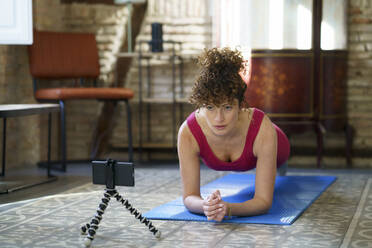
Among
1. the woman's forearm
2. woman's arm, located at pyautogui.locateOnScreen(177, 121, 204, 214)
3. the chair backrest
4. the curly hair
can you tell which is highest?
the chair backrest

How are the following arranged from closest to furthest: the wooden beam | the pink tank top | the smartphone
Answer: the smartphone < the pink tank top < the wooden beam

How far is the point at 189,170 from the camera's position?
3.00 meters

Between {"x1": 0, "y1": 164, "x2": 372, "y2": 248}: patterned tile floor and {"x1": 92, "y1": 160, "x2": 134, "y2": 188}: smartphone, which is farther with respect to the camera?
{"x1": 0, "y1": 164, "x2": 372, "y2": 248}: patterned tile floor

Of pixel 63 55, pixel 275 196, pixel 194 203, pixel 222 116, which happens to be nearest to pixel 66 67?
pixel 63 55

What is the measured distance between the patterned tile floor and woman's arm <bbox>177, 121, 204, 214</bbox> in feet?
0.42

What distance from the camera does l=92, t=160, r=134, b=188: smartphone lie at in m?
2.40

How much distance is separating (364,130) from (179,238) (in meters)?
3.25

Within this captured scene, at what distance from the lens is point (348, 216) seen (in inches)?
120

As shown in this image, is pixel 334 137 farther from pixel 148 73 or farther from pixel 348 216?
pixel 348 216

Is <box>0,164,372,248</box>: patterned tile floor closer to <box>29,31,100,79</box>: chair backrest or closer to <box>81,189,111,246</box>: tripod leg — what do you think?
<box>81,189,111,246</box>: tripod leg

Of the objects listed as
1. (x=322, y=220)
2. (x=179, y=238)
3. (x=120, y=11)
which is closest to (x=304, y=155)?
(x=120, y=11)

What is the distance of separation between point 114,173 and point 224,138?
80cm

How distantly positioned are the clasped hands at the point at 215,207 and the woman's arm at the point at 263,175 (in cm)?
13

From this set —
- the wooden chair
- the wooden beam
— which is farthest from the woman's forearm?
the wooden beam
